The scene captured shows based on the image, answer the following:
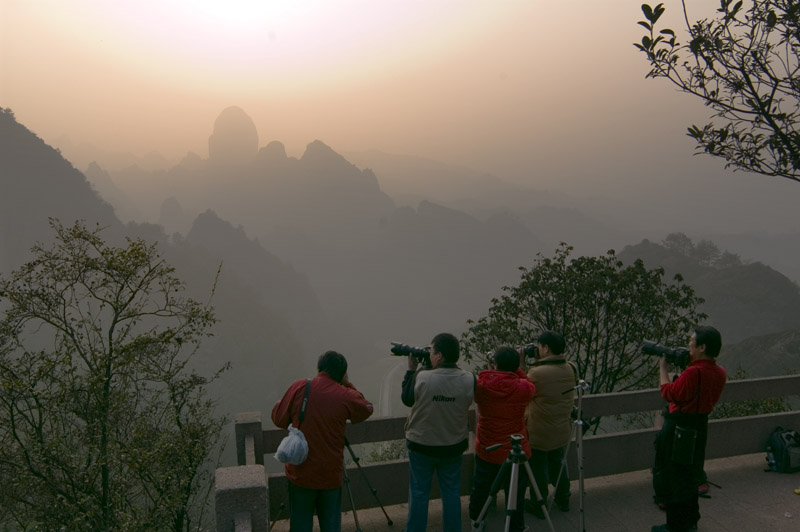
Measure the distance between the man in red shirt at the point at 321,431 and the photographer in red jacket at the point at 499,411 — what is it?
3.21 feet

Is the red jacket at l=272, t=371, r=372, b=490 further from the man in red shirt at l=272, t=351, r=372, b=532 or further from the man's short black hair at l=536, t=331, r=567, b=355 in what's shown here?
the man's short black hair at l=536, t=331, r=567, b=355

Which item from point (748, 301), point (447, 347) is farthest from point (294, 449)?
point (748, 301)

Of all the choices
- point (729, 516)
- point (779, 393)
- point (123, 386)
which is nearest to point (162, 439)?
point (123, 386)

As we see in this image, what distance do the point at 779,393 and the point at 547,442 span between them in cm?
352

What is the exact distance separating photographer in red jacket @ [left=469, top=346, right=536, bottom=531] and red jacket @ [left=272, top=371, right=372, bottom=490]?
998mm

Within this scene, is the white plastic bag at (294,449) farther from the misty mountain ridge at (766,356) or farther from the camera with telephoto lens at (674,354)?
the misty mountain ridge at (766,356)

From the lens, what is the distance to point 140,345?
Answer: 10828 millimetres

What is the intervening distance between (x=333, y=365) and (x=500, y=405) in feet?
4.51

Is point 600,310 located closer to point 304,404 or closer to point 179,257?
point 304,404

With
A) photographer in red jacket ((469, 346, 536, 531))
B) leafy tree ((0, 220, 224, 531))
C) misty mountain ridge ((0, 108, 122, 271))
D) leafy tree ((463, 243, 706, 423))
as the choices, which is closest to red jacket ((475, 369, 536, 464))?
photographer in red jacket ((469, 346, 536, 531))

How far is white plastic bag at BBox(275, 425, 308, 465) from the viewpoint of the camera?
405 cm

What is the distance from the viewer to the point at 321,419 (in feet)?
13.7

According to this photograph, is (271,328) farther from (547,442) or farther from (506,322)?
(547,442)

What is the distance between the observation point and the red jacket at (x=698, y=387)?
4520mm
